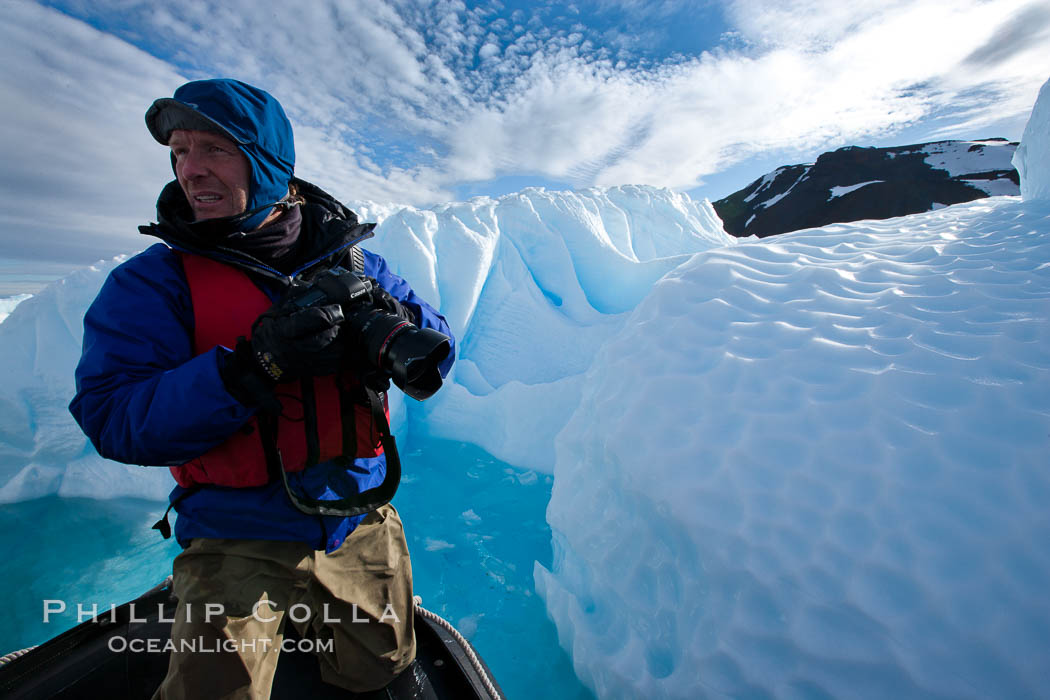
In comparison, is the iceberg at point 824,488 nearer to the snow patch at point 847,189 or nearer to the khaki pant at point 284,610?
the khaki pant at point 284,610

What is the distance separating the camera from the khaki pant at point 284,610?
3.42 feet

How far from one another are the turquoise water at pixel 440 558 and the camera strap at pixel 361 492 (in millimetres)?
1549

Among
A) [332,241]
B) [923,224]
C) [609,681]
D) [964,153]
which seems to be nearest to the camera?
[332,241]

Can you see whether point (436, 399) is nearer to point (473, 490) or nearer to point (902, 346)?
point (473, 490)

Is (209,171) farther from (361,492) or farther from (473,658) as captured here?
(473,658)

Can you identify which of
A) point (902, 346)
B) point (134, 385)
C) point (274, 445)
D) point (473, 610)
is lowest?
point (473, 610)

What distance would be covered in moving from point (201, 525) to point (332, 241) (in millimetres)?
872

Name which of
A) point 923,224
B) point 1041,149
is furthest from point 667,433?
point 1041,149

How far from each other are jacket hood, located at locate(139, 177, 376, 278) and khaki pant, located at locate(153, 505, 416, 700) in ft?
2.55

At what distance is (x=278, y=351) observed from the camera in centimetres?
98

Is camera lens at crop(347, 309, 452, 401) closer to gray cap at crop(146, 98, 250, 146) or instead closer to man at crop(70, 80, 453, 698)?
man at crop(70, 80, 453, 698)

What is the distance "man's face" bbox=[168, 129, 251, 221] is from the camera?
1.15m

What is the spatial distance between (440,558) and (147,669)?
1710mm

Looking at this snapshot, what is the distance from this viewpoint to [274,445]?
1.15 m
